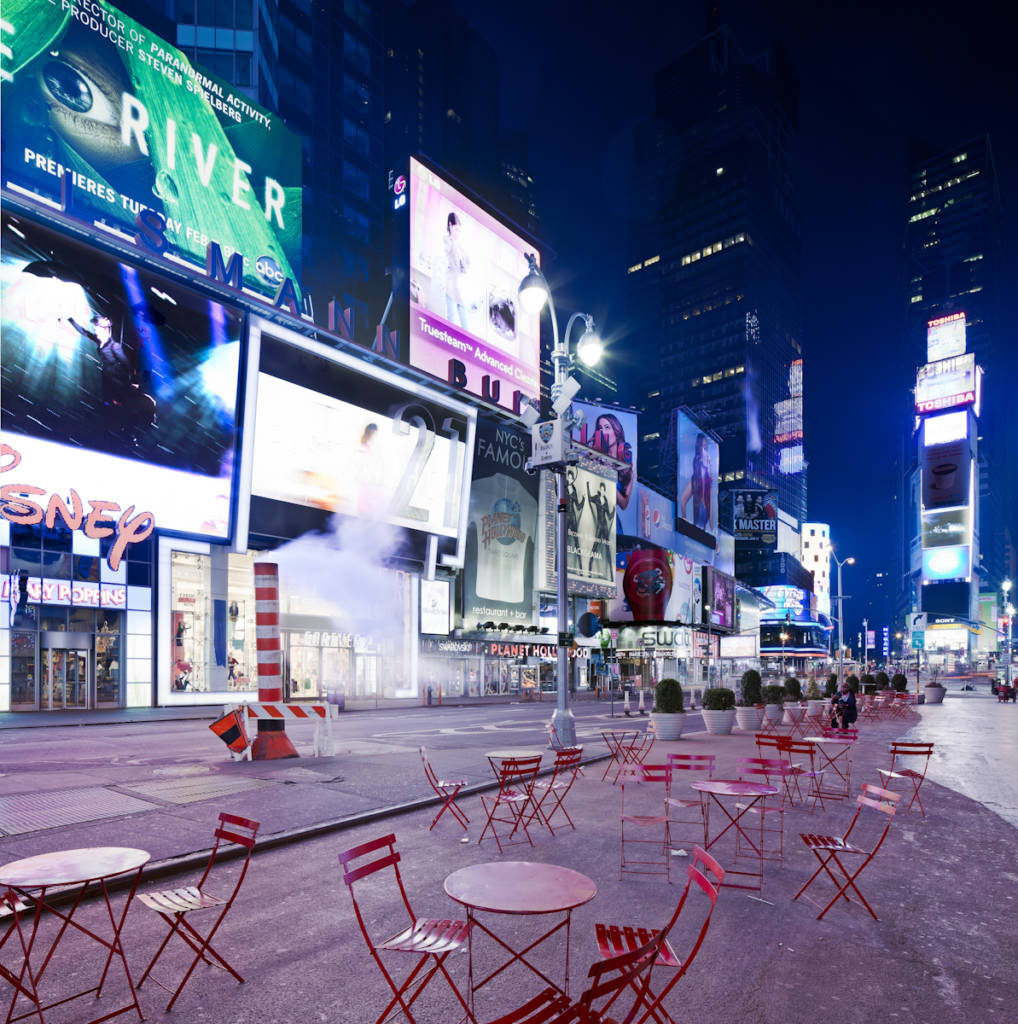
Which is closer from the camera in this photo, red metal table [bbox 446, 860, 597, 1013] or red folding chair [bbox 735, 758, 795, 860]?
red metal table [bbox 446, 860, 597, 1013]

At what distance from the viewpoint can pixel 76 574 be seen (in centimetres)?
2923

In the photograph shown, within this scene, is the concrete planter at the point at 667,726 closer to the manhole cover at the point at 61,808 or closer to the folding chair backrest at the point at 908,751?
the folding chair backrest at the point at 908,751

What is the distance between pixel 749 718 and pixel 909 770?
11.6 m

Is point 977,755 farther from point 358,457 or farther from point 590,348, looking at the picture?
point 358,457

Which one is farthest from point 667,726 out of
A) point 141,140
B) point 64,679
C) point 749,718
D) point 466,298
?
point 466,298

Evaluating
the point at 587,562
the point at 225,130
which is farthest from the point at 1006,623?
the point at 225,130

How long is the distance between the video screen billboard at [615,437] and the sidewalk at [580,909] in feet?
200

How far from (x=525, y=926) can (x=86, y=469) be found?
92.3ft

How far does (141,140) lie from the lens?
34.7 metres

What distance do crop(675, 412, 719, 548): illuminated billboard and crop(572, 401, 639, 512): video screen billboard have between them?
516 inches

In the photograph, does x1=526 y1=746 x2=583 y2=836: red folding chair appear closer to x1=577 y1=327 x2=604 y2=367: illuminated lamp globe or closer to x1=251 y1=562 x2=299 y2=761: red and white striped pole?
x1=251 y1=562 x2=299 y2=761: red and white striped pole

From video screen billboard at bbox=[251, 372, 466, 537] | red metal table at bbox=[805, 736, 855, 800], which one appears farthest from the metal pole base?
video screen billboard at bbox=[251, 372, 466, 537]

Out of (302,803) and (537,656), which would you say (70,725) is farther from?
(537,656)

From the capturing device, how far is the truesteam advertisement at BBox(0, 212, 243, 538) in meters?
26.4
